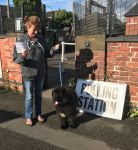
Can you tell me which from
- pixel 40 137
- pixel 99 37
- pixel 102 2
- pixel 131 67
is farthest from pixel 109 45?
pixel 40 137

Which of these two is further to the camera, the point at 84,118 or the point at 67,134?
the point at 84,118

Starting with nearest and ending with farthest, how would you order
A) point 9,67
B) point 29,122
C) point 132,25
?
1. point 29,122
2. point 132,25
3. point 9,67

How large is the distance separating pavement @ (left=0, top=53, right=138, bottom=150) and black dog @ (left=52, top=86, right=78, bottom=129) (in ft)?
0.48

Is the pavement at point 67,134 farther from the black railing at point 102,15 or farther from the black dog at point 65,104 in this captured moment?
the black railing at point 102,15

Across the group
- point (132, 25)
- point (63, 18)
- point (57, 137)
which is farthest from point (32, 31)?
point (63, 18)

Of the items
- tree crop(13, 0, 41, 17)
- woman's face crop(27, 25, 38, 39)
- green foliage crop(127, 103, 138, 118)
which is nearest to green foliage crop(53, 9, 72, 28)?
tree crop(13, 0, 41, 17)

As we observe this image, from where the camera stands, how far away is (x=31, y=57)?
16.3 ft

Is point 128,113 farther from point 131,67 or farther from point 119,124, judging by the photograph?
point 131,67

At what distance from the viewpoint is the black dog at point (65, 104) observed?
15.2 ft

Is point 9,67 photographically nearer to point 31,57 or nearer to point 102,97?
point 31,57

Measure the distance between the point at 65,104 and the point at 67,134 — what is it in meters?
0.54

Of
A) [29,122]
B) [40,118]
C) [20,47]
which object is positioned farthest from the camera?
[40,118]

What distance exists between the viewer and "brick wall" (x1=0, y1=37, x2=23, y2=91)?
23.6ft

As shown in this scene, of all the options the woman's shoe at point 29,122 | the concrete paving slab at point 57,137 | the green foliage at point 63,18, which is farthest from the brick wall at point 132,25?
the green foliage at point 63,18
